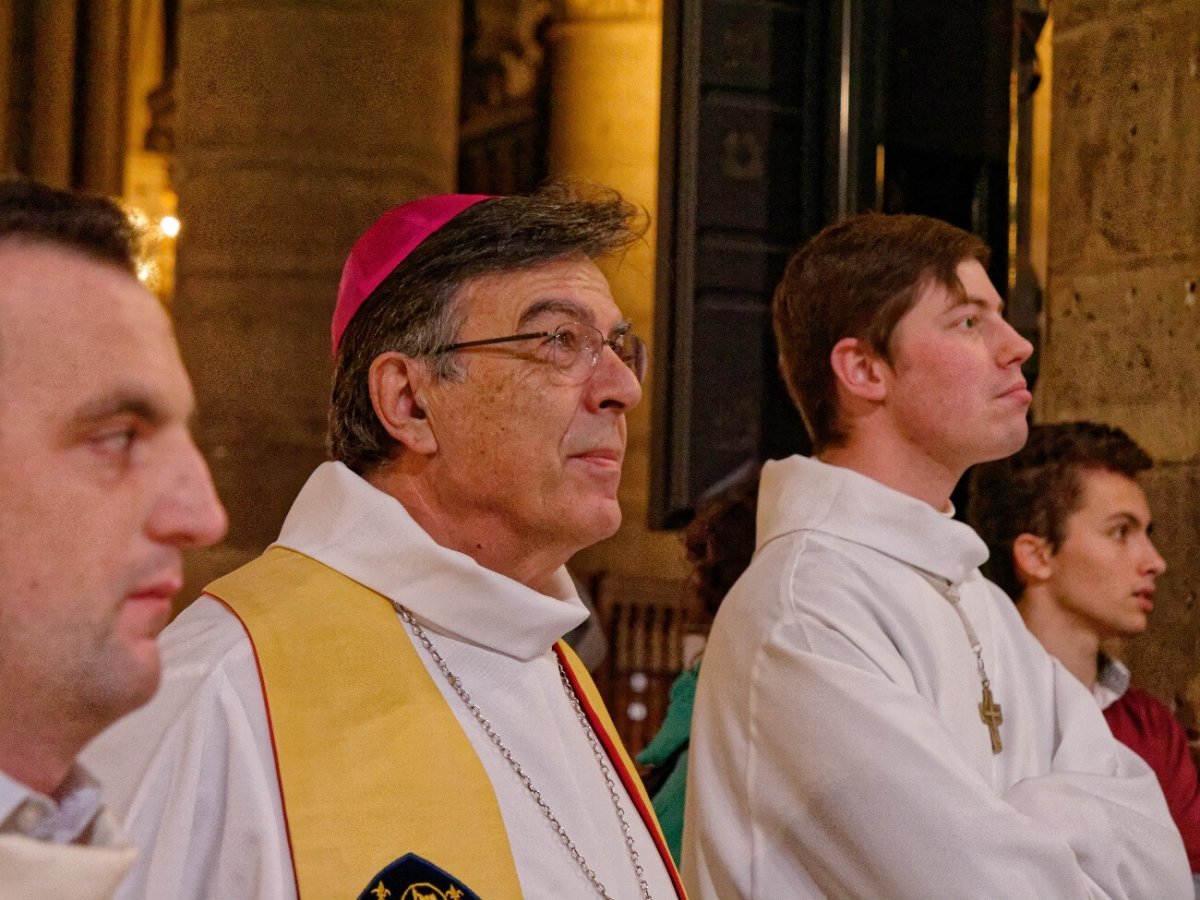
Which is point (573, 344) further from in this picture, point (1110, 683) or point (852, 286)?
point (1110, 683)

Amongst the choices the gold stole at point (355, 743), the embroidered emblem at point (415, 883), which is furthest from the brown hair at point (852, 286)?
the embroidered emblem at point (415, 883)

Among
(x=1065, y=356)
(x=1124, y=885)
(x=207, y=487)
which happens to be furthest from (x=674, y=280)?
(x=207, y=487)

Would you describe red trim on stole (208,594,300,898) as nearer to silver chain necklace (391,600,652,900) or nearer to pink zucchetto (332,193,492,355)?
silver chain necklace (391,600,652,900)

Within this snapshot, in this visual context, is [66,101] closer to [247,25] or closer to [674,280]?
[247,25]

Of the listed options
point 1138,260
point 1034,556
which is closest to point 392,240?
point 1034,556

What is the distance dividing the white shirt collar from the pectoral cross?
2.15 metres

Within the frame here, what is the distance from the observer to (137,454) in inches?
44.9

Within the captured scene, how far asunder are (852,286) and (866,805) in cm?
107

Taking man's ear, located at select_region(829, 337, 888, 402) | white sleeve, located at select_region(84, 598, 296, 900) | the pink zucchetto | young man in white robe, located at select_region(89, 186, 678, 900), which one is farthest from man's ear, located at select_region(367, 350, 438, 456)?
man's ear, located at select_region(829, 337, 888, 402)

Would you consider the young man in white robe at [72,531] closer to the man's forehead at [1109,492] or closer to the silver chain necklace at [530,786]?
the silver chain necklace at [530,786]

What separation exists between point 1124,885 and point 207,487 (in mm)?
2042

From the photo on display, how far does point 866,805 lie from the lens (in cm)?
263

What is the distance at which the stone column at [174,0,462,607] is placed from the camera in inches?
266

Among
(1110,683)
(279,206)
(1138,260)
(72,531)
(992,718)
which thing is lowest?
(1110,683)
